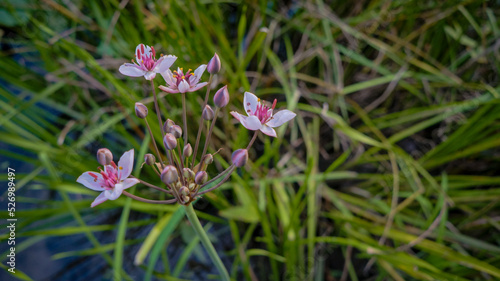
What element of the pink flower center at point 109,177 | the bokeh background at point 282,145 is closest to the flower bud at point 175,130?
the pink flower center at point 109,177

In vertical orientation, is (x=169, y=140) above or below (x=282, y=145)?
below

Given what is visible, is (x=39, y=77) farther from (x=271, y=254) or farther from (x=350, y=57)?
(x=350, y=57)

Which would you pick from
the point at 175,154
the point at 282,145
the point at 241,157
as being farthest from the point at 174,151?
the point at 282,145

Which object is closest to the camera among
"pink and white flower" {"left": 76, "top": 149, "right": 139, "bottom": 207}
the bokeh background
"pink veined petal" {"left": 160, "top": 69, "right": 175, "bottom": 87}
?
"pink and white flower" {"left": 76, "top": 149, "right": 139, "bottom": 207}

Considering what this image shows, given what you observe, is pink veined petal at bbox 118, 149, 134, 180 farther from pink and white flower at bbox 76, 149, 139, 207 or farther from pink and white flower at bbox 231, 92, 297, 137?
pink and white flower at bbox 231, 92, 297, 137

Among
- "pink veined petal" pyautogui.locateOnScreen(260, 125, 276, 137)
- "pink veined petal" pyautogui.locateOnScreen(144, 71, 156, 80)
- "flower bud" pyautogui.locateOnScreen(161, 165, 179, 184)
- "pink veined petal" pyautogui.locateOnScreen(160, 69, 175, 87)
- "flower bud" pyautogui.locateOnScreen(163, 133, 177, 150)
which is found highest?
"pink veined petal" pyautogui.locateOnScreen(160, 69, 175, 87)

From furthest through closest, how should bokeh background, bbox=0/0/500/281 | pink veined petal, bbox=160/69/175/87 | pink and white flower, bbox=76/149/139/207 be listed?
bokeh background, bbox=0/0/500/281 < pink veined petal, bbox=160/69/175/87 < pink and white flower, bbox=76/149/139/207

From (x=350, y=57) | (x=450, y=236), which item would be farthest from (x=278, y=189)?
(x=350, y=57)

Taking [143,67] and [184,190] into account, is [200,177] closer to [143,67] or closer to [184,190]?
[184,190]

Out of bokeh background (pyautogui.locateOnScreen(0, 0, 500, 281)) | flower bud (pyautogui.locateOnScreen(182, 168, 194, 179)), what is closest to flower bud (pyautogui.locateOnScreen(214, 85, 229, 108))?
flower bud (pyautogui.locateOnScreen(182, 168, 194, 179))
